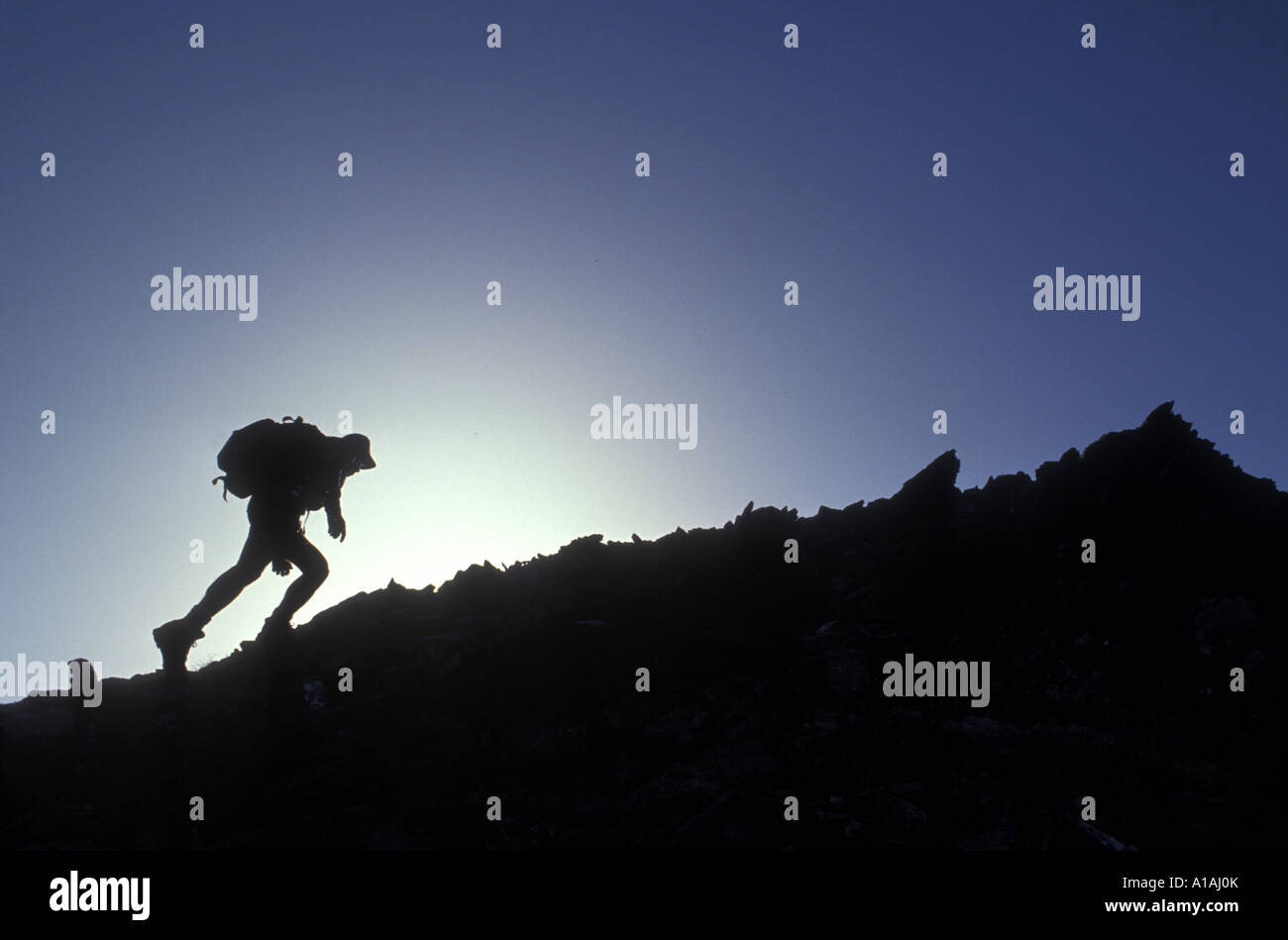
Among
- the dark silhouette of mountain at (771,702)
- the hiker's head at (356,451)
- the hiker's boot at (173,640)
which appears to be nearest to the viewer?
the dark silhouette of mountain at (771,702)

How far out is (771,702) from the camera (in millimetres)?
8023

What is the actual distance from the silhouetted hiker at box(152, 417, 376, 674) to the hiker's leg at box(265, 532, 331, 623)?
11mm

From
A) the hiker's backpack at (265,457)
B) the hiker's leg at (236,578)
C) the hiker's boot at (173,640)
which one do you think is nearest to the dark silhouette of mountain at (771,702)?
the hiker's boot at (173,640)

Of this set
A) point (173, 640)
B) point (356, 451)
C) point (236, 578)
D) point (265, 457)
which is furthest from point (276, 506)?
point (173, 640)

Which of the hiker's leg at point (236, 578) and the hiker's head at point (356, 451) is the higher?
the hiker's head at point (356, 451)

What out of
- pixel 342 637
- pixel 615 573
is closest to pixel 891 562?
pixel 615 573

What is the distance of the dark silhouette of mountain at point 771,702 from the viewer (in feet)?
21.0

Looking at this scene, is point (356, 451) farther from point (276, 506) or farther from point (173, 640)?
point (173, 640)

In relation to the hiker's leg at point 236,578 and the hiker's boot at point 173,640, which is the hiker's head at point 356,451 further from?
the hiker's boot at point 173,640

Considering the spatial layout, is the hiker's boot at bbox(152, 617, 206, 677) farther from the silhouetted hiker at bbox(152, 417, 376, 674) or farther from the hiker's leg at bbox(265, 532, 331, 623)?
the hiker's leg at bbox(265, 532, 331, 623)

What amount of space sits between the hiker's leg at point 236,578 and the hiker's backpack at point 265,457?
555mm

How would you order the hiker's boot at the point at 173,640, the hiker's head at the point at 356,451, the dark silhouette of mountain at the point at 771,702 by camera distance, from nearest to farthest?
the dark silhouette of mountain at the point at 771,702 → the hiker's boot at the point at 173,640 → the hiker's head at the point at 356,451
